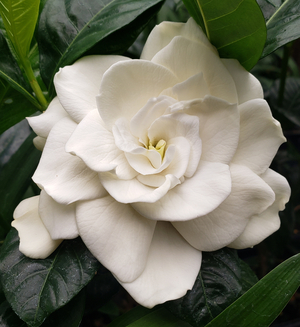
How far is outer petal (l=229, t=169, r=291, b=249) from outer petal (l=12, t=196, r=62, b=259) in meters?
0.32

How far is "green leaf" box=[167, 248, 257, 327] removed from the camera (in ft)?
1.73

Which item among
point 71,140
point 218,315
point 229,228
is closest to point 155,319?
point 218,315

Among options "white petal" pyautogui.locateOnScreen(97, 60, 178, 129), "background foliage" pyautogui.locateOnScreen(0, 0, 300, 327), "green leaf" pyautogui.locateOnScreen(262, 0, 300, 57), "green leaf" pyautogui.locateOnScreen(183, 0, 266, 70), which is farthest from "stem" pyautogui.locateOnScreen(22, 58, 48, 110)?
"green leaf" pyautogui.locateOnScreen(262, 0, 300, 57)

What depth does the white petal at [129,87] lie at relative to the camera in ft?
1.55

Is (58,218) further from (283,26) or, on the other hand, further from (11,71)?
(283,26)

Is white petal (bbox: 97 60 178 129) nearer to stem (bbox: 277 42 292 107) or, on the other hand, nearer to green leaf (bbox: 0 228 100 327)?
green leaf (bbox: 0 228 100 327)

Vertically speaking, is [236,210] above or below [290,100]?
above

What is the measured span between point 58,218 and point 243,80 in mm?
389

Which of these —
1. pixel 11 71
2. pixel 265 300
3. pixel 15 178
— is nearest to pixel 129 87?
pixel 11 71

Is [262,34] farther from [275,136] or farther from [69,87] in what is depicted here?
[69,87]

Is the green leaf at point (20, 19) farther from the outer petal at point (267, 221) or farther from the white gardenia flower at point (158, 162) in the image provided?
the outer petal at point (267, 221)

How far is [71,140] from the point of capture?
0.45 metres

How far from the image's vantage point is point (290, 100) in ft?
4.26

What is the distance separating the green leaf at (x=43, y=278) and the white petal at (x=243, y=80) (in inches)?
15.5
